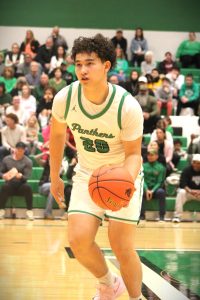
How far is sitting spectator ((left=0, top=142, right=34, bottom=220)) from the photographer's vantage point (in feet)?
37.3

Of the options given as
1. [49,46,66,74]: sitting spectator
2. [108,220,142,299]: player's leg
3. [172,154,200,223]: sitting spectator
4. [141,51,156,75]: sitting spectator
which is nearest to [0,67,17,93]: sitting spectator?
[49,46,66,74]: sitting spectator

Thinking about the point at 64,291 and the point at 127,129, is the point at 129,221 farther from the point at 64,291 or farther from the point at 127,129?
the point at 64,291

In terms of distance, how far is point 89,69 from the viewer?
425cm

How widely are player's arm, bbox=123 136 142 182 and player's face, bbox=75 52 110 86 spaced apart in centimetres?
49

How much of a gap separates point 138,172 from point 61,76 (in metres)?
10.9

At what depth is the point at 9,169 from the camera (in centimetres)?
1162

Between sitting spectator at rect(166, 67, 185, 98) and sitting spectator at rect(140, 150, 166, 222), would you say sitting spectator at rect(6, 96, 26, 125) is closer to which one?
sitting spectator at rect(140, 150, 166, 222)

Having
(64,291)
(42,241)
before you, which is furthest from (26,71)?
(64,291)

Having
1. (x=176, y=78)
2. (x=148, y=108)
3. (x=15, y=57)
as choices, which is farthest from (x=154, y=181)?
(x=15, y=57)

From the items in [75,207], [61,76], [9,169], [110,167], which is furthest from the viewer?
[61,76]

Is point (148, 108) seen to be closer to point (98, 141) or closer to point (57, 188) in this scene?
point (57, 188)

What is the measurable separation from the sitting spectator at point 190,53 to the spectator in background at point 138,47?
1079 millimetres

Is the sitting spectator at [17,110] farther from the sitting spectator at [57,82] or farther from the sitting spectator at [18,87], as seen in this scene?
the sitting spectator at [57,82]

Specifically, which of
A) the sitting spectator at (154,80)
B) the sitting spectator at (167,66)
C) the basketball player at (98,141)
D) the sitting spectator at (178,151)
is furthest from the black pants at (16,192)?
the basketball player at (98,141)
